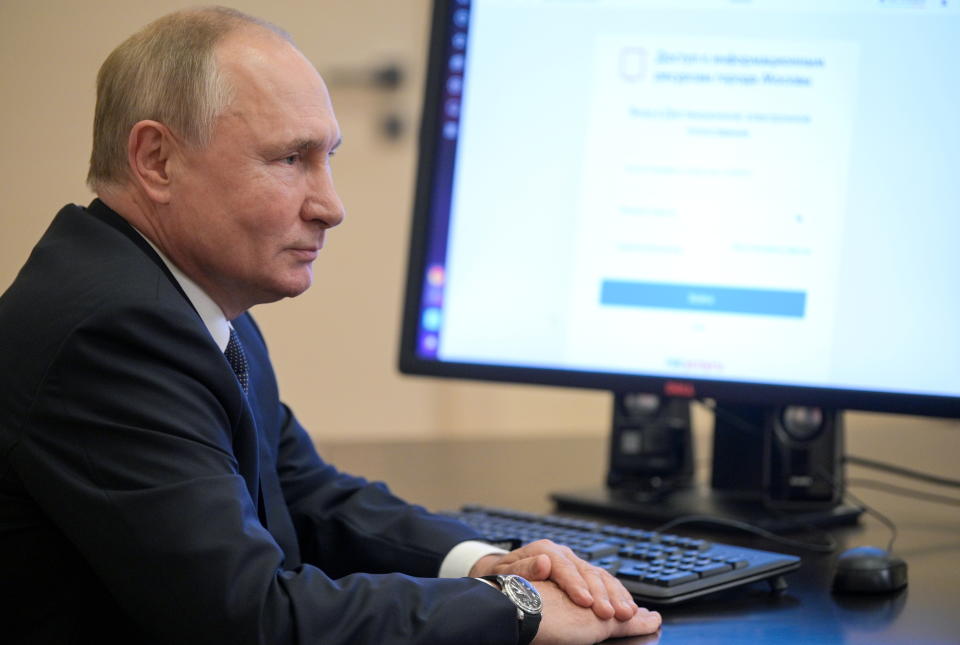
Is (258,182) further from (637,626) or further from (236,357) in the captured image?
(637,626)

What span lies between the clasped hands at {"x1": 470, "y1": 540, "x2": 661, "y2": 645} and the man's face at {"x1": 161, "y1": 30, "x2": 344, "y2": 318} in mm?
320

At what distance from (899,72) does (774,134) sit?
0.15 meters

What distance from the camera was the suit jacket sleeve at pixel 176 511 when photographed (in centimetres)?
78

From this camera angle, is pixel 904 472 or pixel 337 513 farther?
pixel 904 472

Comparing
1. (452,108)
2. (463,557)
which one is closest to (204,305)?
(463,557)

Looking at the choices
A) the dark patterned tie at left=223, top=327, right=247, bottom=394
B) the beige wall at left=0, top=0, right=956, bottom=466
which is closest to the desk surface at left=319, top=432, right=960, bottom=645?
the dark patterned tie at left=223, top=327, right=247, bottom=394

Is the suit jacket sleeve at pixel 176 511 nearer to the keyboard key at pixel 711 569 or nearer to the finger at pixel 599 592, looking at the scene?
the finger at pixel 599 592

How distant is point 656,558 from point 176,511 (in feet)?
1.47

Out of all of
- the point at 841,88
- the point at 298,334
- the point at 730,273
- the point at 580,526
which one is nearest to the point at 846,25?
the point at 841,88

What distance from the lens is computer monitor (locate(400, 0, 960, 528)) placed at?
1344mm

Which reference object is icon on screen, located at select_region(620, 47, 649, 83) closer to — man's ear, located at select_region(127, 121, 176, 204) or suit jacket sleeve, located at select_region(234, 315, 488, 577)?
suit jacket sleeve, located at select_region(234, 315, 488, 577)

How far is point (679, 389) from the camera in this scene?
1392 mm

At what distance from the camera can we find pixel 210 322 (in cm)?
103

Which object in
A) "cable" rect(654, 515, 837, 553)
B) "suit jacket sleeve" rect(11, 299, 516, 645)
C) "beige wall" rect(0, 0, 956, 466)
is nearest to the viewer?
"suit jacket sleeve" rect(11, 299, 516, 645)
